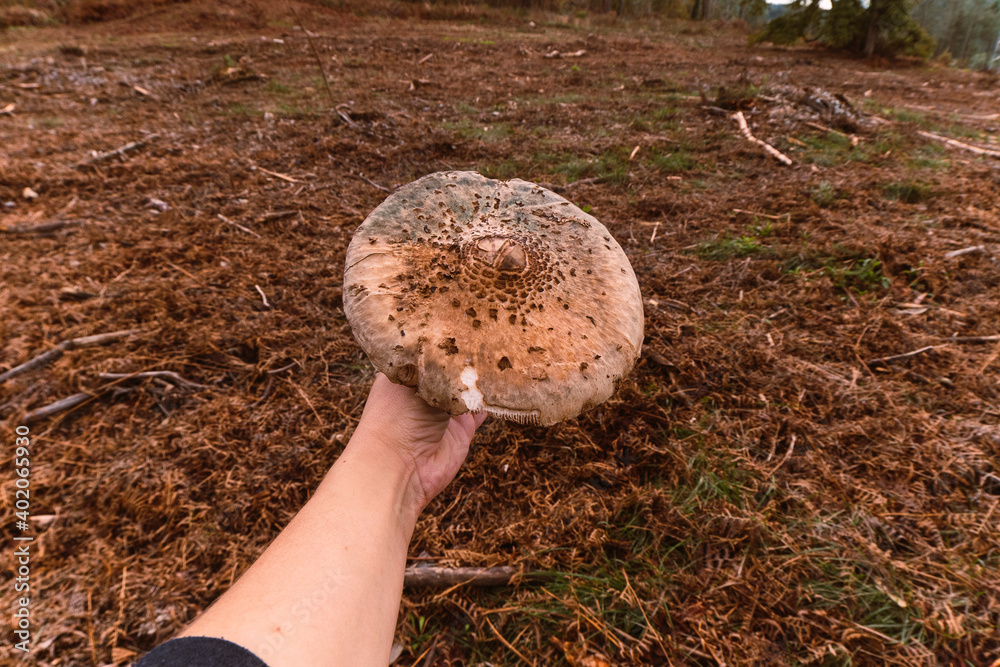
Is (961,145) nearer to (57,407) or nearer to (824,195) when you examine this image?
(824,195)

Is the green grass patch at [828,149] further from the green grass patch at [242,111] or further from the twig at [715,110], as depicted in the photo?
the green grass patch at [242,111]

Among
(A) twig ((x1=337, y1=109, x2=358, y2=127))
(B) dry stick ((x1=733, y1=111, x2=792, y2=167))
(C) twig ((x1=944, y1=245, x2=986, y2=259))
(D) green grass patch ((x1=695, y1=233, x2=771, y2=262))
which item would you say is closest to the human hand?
(D) green grass patch ((x1=695, y1=233, x2=771, y2=262))

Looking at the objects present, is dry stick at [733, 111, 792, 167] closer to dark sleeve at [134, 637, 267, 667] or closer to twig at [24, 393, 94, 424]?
dark sleeve at [134, 637, 267, 667]

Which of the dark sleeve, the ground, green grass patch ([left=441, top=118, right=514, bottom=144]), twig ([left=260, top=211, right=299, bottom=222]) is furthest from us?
green grass patch ([left=441, top=118, right=514, bottom=144])

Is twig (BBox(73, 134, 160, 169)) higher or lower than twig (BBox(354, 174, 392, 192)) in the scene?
lower

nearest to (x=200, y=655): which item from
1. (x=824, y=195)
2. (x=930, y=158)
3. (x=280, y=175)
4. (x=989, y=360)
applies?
(x=989, y=360)

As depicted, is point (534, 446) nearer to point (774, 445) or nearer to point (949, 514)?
point (774, 445)

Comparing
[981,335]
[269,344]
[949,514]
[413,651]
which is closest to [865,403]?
[949,514]
